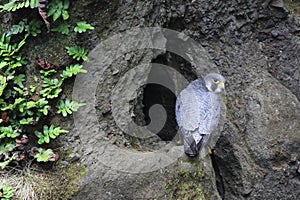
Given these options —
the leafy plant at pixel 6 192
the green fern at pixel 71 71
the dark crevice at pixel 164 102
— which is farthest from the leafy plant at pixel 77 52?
the dark crevice at pixel 164 102

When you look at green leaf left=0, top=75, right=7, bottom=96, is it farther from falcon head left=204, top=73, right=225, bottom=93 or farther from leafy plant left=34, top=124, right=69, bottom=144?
falcon head left=204, top=73, right=225, bottom=93

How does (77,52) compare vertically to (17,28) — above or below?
below

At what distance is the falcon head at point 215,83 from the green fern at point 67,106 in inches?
60.1

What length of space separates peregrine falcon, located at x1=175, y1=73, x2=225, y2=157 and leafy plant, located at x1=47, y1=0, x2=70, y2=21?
63.8 inches

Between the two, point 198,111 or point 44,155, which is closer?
point 44,155

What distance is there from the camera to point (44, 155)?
11.1ft

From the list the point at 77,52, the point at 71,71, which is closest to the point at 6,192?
the point at 71,71

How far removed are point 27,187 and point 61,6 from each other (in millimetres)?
1733

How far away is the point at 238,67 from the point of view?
15.5 ft

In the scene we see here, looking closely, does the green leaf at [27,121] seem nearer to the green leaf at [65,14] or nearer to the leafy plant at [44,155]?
the leafy plant at [44,155]

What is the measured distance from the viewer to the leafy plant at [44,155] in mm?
3333

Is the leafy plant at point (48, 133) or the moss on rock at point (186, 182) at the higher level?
the leafy plant at point (48, 133)

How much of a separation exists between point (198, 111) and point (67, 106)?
1413 mm

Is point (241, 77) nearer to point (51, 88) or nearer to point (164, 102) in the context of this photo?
point (164, 102)
